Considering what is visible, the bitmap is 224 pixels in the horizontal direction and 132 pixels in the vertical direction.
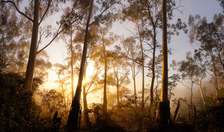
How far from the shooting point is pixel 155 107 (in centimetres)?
619

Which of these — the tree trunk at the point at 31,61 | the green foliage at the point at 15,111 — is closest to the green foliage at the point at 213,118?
the green foliage at the point at 15,111

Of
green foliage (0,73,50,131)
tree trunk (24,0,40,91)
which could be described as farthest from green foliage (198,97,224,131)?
tree trunk (24,0,40,91)

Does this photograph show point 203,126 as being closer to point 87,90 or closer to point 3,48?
point 87,90

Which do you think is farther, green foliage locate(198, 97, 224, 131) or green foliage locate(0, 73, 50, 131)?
green foliage locate(198, 97, 224, 131)

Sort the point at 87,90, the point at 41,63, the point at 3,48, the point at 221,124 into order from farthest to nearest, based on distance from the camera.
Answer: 1. the point at 41,63
2. the point at 3,48
3. the point at 87,90
4. the point at 221,124

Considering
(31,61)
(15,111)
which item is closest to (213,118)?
(15,111)

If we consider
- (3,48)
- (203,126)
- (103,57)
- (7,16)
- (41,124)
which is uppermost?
(7,16)

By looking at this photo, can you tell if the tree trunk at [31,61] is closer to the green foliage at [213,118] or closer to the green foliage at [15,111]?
the green foliage at [15,111]

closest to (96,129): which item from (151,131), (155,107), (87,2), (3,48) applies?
(151,131)

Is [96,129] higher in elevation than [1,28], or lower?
lower

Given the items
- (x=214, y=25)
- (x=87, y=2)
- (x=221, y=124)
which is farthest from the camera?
(x=214, y=25)

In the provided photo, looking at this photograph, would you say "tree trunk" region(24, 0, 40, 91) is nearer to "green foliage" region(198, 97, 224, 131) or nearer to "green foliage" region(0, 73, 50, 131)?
"green foliage" region(0, 73, 50, 131)

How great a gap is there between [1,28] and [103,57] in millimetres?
14517

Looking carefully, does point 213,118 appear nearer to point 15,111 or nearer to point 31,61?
point 15,111
